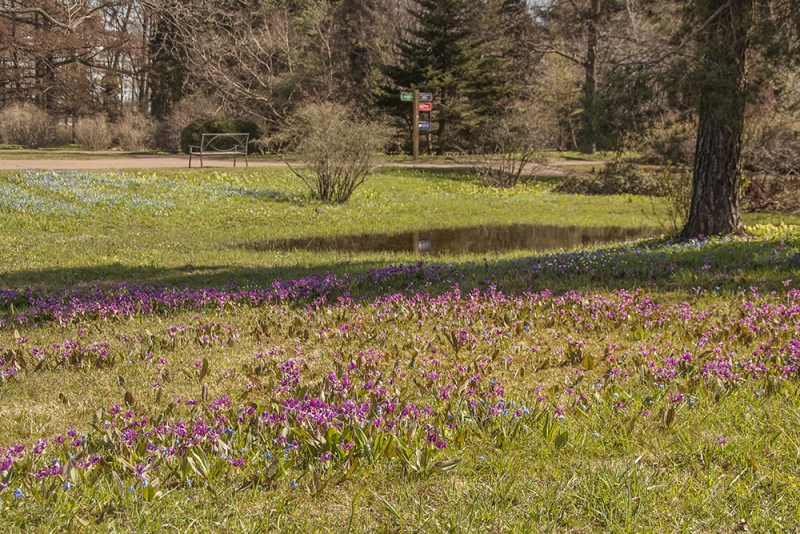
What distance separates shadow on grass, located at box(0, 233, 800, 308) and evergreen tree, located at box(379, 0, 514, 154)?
23961mm

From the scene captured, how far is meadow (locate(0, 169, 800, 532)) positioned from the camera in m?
2.77

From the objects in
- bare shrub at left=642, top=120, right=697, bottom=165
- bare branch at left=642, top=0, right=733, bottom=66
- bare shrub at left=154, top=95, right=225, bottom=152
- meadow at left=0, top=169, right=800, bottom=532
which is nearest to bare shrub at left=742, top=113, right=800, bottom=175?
bare shrub at left=642, top=120, right=697, bottom=165

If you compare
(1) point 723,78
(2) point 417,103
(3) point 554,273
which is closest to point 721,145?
(1) point 723,78

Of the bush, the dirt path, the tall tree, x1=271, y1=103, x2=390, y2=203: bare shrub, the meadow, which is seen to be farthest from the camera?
the bush

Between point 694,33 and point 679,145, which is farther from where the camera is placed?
point 679,145

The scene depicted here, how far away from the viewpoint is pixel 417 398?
4055 mm

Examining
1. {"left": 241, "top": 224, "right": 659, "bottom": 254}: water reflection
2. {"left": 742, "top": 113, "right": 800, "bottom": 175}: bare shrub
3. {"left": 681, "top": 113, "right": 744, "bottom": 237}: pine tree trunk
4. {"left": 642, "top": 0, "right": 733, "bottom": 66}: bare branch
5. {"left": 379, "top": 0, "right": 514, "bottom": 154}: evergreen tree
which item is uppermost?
{"left": 379, "top": 0, "right": 514, "bottom": 154}: evergreen tree

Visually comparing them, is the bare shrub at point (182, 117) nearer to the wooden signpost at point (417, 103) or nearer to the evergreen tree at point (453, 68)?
the evergreen tree at point (453, 68)

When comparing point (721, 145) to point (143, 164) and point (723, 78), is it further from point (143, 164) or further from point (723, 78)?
point (143, 164)

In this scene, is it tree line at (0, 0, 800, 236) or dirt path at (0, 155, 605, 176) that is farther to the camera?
dirt path at (0, 155, 605, 176)

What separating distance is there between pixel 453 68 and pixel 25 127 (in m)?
22.0

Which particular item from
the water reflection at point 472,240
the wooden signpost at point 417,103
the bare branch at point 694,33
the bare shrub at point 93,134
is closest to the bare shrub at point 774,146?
the water reflection at point 472,240

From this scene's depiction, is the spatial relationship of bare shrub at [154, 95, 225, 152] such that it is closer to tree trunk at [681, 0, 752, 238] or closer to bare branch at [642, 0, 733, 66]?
bare branch at [642, 0, 733, 66]

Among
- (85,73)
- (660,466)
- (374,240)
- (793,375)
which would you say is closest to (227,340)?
(660,466)
